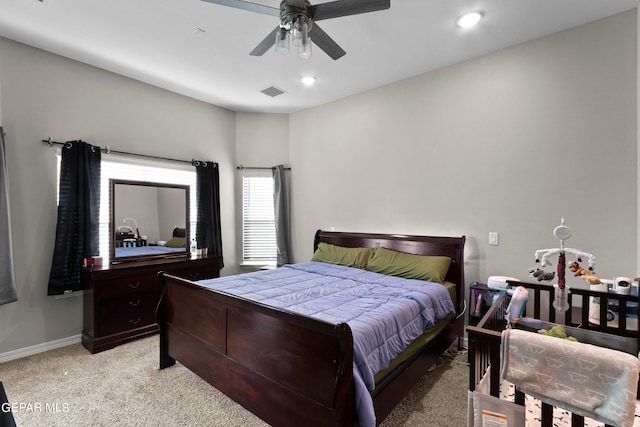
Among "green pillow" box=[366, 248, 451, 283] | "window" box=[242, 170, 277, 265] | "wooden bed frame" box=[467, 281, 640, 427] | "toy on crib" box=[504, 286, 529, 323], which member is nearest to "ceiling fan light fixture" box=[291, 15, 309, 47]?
"wooden bed frame" box=[467, 281, 640, 427]

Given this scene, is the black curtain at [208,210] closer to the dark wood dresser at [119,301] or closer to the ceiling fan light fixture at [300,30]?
the dark wood dresser at [119,301]

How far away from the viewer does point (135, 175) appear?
3648 mm

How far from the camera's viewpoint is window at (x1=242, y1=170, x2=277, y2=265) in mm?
4766

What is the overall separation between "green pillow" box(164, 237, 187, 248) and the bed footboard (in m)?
1.61

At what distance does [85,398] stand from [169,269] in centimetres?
148

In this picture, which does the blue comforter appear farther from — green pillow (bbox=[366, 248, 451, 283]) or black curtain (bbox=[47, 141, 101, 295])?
black curtain (bbox=[47, 141, 101, 295])

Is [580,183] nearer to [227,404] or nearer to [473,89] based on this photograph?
[473,89]

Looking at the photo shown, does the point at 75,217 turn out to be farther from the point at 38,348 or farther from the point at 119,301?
the point at 38,348

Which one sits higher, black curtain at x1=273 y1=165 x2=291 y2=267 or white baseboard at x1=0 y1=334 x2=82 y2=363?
black curtain at x1=273 y1=165 x2=291 y2=267

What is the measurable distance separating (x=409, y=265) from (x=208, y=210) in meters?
2.84

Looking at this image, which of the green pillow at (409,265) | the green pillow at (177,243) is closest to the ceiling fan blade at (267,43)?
the green pillow at (409,265)

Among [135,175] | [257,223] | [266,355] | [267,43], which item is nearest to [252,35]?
[267,43]

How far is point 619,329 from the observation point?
6.09 ft

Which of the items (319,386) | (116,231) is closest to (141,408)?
(319,386)
